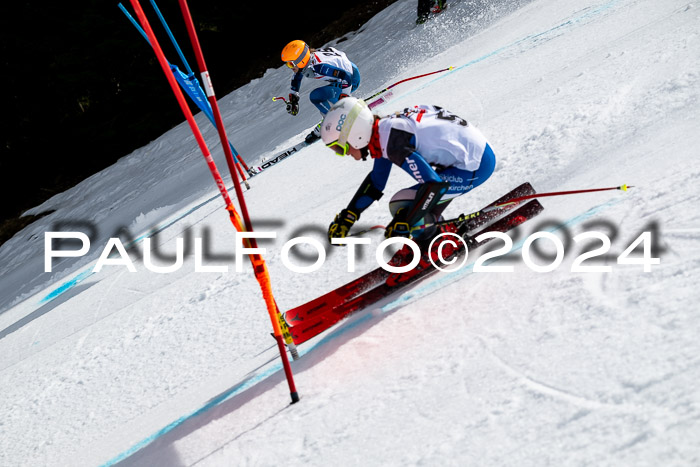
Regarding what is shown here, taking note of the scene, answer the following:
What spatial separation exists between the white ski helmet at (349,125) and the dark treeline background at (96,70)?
1533 cm

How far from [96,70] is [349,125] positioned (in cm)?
1790

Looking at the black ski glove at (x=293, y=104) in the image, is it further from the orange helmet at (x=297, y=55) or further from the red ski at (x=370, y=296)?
the red ski at (x=370, y=296)

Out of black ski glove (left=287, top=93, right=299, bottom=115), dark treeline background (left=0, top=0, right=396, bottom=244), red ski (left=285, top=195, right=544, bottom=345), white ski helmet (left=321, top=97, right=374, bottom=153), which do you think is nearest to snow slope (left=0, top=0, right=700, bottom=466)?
red ski (left=285, top=195, right=544, bottom=345)

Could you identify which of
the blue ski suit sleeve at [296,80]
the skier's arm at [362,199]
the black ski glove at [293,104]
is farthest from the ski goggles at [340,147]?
the black ski glove at [293,104]

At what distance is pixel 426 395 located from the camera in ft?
10.3

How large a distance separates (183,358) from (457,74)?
7.17 m

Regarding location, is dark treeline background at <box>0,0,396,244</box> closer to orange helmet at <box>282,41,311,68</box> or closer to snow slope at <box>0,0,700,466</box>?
orange helmet at <box>282,41,311,68</box>

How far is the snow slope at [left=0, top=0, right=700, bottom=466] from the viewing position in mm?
2752

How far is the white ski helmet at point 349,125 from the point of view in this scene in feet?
13.0

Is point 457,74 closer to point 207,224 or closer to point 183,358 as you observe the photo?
point 207,224

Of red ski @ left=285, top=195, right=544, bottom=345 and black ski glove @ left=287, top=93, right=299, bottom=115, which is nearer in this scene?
red ski @ left=285, top=195, right=544, bottom=345

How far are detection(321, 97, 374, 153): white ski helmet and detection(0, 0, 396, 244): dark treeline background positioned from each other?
15.3 m

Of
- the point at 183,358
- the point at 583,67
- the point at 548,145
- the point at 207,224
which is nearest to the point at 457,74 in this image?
the point at 583,67

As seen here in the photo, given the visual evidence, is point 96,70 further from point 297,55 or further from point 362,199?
point 362,199
